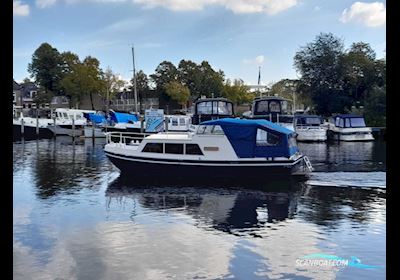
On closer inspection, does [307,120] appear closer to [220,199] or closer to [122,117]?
[122,117]

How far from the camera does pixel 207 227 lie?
13.3 metres

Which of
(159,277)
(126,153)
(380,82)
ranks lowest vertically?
(159,277)

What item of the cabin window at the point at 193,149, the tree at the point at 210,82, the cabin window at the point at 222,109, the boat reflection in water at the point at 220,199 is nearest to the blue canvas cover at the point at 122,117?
the cabin window at the point at 222,109

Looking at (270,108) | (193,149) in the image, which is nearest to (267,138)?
(193,149)

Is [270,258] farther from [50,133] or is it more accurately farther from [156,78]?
[156,78]

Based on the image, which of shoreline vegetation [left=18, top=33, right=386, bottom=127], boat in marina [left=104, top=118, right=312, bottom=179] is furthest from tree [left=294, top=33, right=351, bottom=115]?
boat in marina [left=104, top=118, right=312, bottom=179]

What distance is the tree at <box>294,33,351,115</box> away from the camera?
198ft

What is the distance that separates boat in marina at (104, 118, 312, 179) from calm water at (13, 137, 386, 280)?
30.8 inches

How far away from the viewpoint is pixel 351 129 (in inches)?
1817

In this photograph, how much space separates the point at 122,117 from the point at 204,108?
42.6 feet

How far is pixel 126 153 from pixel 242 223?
991 centimetres
